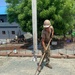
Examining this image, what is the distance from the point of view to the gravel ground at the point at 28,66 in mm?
6359

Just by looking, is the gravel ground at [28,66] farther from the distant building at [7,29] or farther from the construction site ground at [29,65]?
the distant building at [7,29]

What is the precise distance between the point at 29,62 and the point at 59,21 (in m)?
6.00

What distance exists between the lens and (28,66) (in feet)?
22.9

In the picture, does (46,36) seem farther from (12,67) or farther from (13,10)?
(13,10)

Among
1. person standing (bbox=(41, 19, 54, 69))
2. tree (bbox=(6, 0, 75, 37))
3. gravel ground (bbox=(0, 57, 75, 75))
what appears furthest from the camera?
tree (bbox=(6, 0, 75, 37))

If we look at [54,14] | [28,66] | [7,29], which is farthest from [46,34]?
[7,29]

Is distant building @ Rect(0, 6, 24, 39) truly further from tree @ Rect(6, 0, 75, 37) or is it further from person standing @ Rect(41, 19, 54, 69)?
person standing @ Rect(41, 19, 54, 69)

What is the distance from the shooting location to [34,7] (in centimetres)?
721

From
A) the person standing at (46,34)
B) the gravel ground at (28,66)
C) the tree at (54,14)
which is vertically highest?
the tree at (54,14)

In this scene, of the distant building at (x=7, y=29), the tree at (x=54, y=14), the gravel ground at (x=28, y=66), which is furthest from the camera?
the distant building at (x=7, y=29)

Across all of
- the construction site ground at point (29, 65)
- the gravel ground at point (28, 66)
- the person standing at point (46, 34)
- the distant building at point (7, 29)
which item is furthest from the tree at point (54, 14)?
the distant building at point (7, 29)

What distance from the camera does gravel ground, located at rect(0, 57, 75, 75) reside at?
6.36 meters

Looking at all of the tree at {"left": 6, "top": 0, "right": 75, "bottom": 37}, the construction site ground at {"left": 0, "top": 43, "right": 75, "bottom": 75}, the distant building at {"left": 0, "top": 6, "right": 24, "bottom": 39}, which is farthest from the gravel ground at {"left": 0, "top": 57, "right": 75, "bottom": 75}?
the distant building at {"left": 0, "top": 6, "right": 24, "bottom": 39}

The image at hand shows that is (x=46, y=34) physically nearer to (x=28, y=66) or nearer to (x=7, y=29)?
(x=28, y=66)
